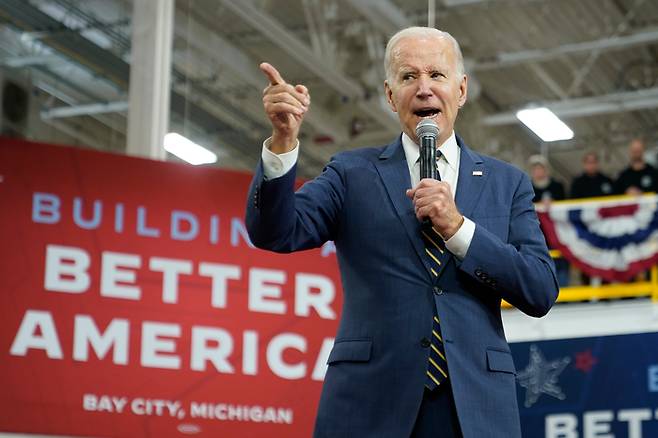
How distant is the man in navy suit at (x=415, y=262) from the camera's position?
2.06m

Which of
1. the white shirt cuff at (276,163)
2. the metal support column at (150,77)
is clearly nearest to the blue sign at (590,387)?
the metal support column at (150,77)

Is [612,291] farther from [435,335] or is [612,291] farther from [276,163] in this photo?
[276,163]

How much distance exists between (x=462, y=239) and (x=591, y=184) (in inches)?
285

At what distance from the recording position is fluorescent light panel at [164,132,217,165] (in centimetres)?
769

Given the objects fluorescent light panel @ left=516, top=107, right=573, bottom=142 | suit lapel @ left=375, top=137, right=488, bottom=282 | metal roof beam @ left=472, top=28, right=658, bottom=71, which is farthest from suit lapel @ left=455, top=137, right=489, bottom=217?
fluorescent light panel @ left=516, top=107, right=573, bottom=142

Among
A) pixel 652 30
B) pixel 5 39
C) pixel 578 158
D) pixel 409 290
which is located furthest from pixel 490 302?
pixel 578 158

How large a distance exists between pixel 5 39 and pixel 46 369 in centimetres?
220

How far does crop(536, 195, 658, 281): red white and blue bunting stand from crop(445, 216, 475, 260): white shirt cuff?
583 centimetres

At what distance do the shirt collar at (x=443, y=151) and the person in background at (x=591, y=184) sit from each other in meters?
6.90

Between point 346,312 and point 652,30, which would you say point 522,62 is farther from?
point 346,312

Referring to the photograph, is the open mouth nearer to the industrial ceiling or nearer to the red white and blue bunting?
the industrial ceiling

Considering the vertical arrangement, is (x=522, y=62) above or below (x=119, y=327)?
above

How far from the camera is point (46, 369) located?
6.66m

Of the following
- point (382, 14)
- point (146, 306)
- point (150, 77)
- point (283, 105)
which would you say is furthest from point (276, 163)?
point (382, 14)
